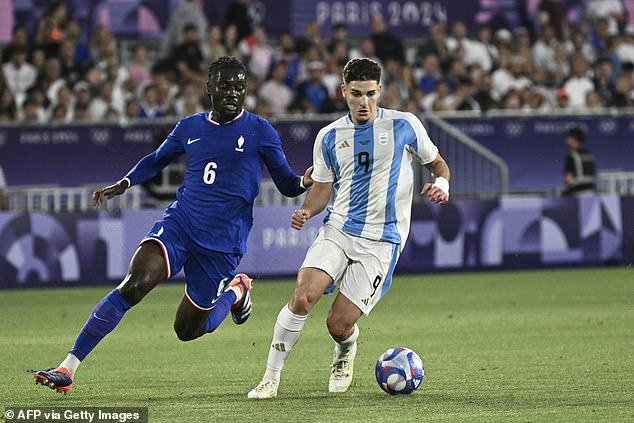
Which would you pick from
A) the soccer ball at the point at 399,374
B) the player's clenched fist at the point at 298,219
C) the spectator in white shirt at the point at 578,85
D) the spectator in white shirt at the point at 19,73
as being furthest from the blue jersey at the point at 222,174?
the spectator in white shirt at the point at 578,85

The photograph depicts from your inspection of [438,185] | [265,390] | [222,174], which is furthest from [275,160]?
[265,390]

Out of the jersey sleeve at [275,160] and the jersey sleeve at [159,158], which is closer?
the jersey sleeve at [275,160]

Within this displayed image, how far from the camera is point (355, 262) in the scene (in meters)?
9.17

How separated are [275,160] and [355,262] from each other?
97 centimetres

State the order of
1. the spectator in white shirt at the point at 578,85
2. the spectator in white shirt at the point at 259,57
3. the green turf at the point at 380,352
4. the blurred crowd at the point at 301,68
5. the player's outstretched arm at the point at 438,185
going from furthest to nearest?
the spectator in white shirt at the point at 578,85 → the spectator in white shirt at the point at 259,57 → the blurred crowd at the point at 301,68 → the player's outstretched arm at the point at 438,185 → the green turf at the point at 380,352

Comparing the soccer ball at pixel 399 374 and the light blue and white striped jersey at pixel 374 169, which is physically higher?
the light blue and white striped jersey at pixel 374 169

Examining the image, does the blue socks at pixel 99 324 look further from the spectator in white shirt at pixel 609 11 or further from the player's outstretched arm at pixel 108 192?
the spectator in white shirt at pixel 609 11

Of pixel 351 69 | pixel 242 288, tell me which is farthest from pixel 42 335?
pixel 351 69

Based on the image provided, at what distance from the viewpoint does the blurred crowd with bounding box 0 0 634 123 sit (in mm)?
20656

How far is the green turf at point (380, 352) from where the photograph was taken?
27.3 ft

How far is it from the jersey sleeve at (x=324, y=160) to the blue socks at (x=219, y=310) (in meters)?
1.27

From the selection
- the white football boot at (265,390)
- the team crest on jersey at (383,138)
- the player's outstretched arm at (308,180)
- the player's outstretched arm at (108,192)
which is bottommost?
the white football boot at (265,390)

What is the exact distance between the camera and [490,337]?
12.7m

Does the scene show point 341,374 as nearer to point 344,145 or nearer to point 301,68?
point 344,145
